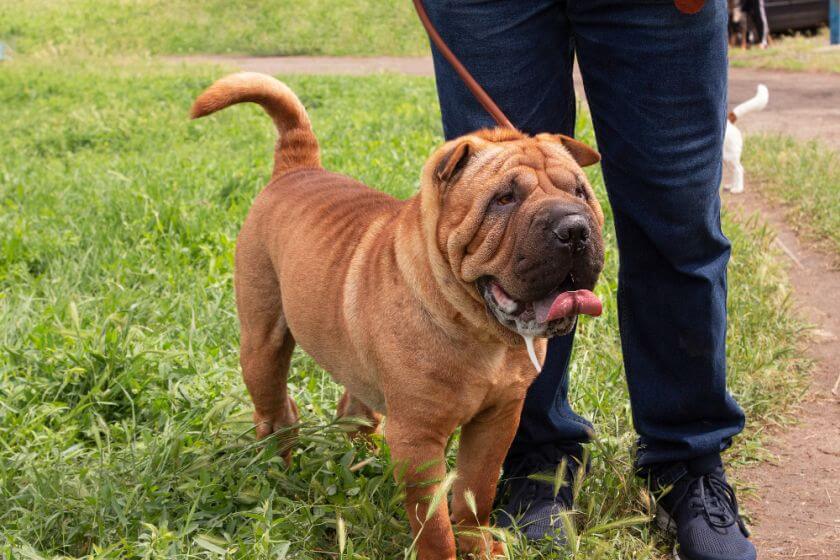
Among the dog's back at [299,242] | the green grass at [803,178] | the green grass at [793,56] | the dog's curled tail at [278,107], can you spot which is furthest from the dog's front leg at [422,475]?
the green grass at [793,56]

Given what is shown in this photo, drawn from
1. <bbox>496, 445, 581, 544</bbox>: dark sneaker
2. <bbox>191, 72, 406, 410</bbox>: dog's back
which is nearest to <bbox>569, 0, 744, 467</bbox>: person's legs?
<bbox>496, 445, 581, 544</bbox>: dark sneaker

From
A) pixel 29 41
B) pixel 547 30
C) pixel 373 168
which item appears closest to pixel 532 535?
pixel 547 30

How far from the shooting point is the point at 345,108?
32.1ft

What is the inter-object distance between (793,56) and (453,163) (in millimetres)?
13348

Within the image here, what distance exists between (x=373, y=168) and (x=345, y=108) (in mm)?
4092

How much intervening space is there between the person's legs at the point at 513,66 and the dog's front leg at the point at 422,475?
56 centimetres

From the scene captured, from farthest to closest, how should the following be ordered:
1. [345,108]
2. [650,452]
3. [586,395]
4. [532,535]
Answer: [345,108]
[586,395]
[650,452]
[532,535]

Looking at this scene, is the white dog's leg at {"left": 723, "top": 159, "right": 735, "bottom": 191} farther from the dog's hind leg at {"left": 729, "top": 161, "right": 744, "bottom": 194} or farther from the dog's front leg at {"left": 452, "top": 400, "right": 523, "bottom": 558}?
the dog's front leg at {"left": 452, "top": 400, "right": 523, "bottom": 558}

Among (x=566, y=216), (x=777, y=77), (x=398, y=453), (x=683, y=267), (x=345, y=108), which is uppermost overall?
(x=566, y=216)

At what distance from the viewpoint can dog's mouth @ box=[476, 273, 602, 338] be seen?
195cm

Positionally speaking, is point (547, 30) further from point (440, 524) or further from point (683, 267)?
point (440, 524)

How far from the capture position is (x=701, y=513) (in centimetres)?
260

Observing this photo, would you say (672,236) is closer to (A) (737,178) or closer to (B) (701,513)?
(B) (701,513)

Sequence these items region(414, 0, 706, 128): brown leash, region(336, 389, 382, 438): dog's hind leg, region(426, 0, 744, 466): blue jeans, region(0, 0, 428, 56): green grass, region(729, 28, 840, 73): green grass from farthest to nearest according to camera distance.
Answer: region(0, 0, 428, 56): green grass < region(729, 28, 840, 73): green grass < region(336, 389, 382, 438): dog's hind leg < region(426, 0, 744, 466): blue jeans < region(414, 0, 706, 128): brown leash
